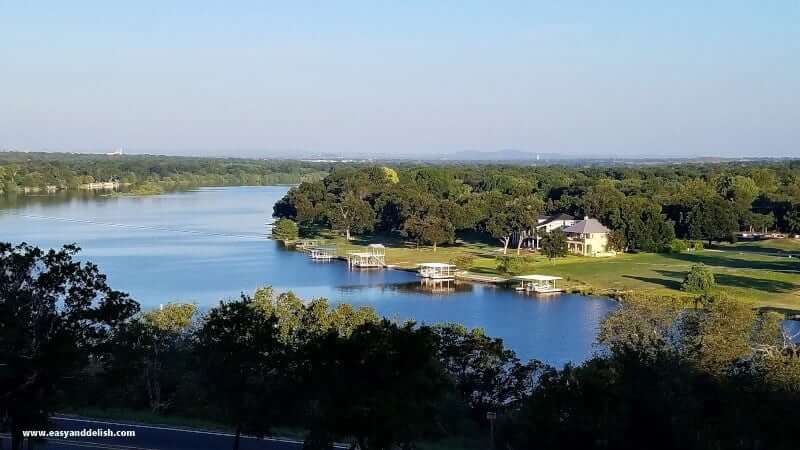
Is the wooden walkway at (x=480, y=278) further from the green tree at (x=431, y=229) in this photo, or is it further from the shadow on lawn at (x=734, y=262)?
the shadow on lawn at (x=734, y=262)

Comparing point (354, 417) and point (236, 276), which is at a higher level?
point (354, 417)

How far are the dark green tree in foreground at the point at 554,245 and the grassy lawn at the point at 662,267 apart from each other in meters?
0.38

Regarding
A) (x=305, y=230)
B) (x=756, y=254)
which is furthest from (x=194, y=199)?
(x=756, y=254)

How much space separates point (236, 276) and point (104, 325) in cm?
2508

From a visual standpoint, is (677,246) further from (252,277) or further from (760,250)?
(252,277)

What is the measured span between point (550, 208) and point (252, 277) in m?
20.3

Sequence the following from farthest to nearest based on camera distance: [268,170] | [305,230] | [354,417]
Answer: [268,170], [305,230], [354,417]

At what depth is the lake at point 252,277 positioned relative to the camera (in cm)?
2585

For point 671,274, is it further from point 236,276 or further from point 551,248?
point 236,276

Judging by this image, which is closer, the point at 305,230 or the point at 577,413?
the point at 577,413

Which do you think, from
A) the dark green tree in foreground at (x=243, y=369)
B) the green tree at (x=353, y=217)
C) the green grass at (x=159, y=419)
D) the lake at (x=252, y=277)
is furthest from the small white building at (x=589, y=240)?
the dark green tree in foreground at (x=243, y=369)

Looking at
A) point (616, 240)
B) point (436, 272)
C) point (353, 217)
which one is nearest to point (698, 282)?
point (436, 272)

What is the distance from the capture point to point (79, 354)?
9.31m

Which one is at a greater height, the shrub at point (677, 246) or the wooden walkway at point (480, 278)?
the shrub at point (677, 246)
